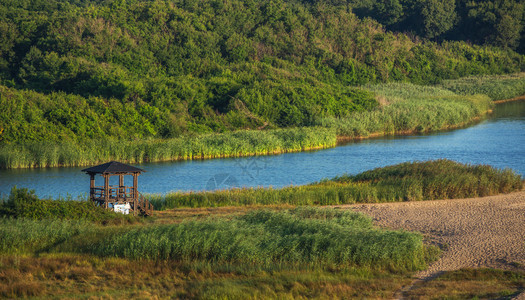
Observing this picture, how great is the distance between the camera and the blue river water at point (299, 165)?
3341 cm

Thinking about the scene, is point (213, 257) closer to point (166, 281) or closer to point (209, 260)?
point (209, 260)

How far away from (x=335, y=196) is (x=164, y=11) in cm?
5276

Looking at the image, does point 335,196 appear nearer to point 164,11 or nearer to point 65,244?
point 65,244

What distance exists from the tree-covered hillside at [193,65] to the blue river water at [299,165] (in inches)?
280

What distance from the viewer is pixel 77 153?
3959cm

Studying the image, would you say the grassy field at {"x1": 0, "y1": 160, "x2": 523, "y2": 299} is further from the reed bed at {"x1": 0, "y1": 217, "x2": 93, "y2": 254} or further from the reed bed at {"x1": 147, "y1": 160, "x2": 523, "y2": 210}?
the reed bed at {"x1": 147, "y1": 160, "x2": 523, "y2": 210}

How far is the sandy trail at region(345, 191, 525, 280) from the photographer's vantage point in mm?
16844

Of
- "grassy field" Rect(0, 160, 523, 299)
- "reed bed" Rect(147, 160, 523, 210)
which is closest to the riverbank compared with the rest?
"reed bed" Rect(147, 160, 523, 210)

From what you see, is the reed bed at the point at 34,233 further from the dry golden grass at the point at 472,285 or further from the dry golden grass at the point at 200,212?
the dry golden grass at the point at 472,285

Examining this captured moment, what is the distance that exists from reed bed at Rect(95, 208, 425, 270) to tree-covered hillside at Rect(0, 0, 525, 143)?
2661cm

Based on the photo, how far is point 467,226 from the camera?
20.6 meters

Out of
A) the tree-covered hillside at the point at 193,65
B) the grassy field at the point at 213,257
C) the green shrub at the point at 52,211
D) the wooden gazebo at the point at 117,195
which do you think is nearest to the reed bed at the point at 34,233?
the grassy field at the point at 213,257

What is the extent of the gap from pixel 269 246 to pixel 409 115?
4200 centimetres

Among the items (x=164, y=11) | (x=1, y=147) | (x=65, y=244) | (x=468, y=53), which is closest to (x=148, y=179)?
(x=1, y=147)
